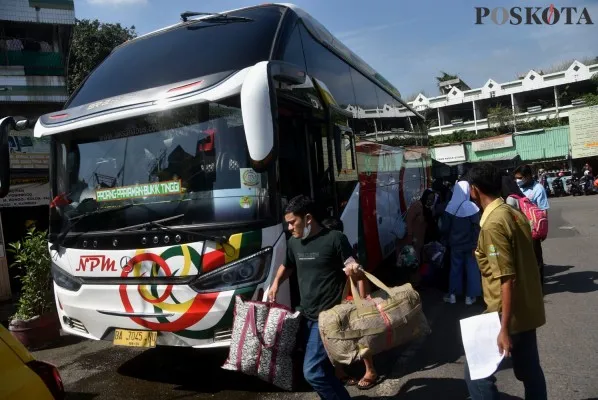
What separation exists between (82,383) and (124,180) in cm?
218

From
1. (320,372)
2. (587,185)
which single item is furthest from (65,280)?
(587,185)

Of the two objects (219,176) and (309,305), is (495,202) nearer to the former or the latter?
(309,305)

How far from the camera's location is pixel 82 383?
5.05m

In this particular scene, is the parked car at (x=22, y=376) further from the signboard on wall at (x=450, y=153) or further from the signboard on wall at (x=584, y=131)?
the signboard on wall at (x=450, y=153)

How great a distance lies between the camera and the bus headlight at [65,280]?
15.1 ft

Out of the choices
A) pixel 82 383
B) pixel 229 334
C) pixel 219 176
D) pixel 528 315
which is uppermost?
pixel 219 176

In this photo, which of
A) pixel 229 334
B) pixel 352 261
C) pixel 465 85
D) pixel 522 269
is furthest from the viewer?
pixel 465 85

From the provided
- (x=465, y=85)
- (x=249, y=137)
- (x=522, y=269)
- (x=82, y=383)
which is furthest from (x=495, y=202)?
(x=465, y=85)

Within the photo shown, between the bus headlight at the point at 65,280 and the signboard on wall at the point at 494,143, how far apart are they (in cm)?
3662

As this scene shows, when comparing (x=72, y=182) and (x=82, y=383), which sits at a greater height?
(x=72, y=182)

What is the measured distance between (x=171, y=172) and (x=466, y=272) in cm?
415

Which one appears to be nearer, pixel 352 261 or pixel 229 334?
pixel 352 261

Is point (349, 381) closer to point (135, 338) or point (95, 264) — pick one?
point (135, 338)

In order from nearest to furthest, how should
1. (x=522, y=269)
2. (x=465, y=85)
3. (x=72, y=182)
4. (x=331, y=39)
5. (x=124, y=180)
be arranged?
(x=522, y=269) → (x=124, y=180) → (x=72, y=182) → (x=331, y=39) → (x=465, y=85)
